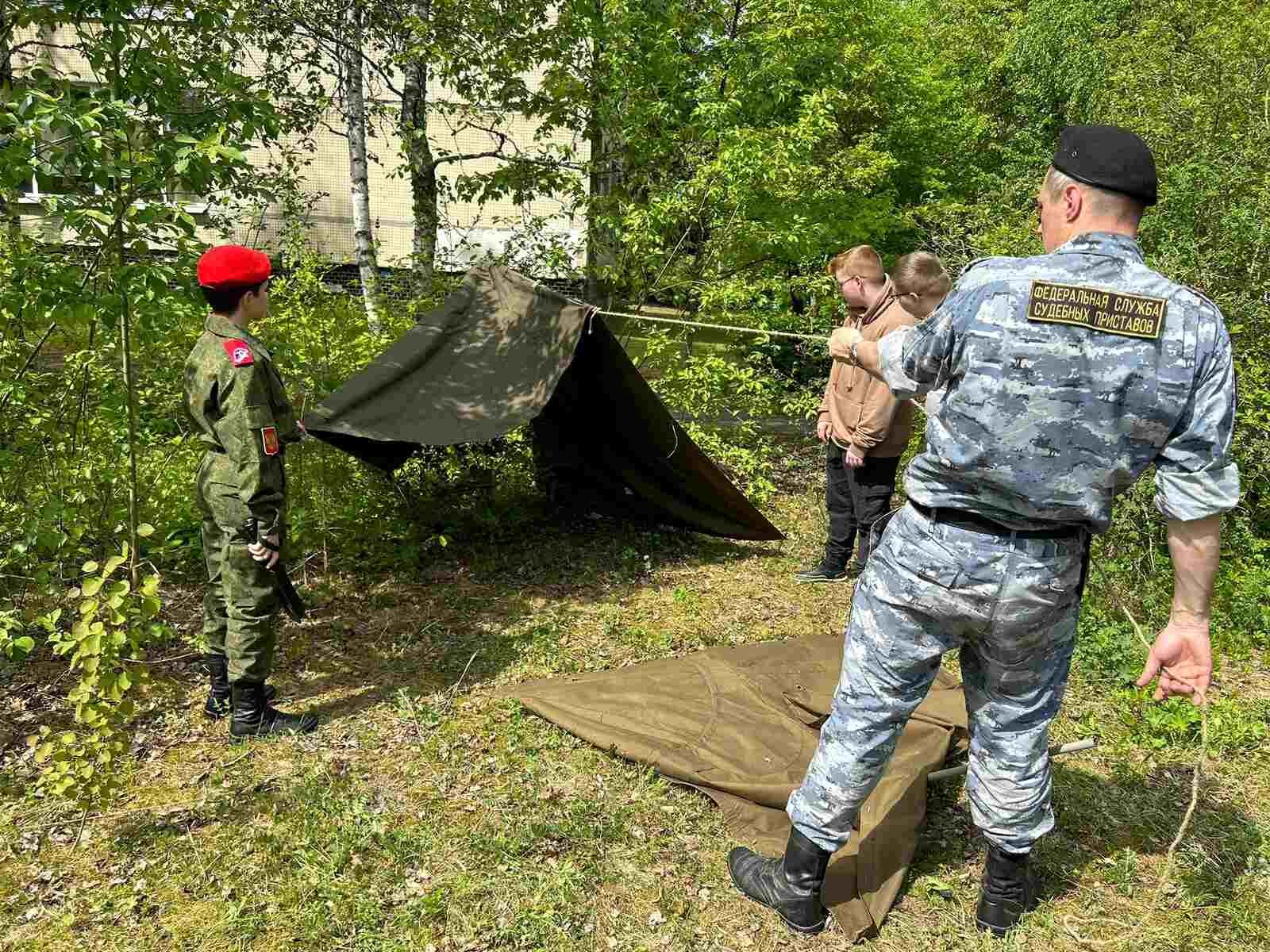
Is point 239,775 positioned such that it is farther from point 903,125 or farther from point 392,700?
point 903,125

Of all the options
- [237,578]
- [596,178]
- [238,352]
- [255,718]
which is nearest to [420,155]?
[596,178]

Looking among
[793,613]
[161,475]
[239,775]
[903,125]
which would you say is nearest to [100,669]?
[239,775]

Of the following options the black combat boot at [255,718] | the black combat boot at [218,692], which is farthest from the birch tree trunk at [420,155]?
the black combat boot at [255,718]

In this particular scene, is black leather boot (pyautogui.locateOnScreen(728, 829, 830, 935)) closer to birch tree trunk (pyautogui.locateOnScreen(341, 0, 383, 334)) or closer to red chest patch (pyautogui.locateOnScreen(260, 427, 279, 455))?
red chest patch (pyautogui.locateOnScreen(260, 427, 279, 455))

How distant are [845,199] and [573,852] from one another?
27.1 ft

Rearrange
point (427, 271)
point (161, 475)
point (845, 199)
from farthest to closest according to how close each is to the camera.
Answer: point (845, 199) < point (427, 271) < point (161, 475)

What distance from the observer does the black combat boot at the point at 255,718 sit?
3.25 m

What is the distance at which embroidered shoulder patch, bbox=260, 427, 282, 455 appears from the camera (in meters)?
3.12

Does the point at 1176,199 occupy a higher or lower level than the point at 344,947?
higher

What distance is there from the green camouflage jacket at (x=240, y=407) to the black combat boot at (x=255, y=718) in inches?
23.3

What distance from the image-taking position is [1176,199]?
594 centimetres

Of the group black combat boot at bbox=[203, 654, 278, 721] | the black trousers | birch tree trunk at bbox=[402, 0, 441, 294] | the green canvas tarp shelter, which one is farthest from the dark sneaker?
birch tree trunk at bbox=[402, 0, 441, 294]

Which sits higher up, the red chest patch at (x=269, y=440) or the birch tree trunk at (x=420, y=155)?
the birch tree trunk at (x=420, y=155)

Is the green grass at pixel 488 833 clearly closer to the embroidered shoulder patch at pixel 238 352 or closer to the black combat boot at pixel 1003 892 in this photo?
the black combat boot at pixel 1003 892
